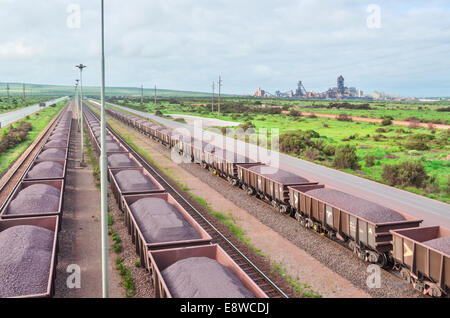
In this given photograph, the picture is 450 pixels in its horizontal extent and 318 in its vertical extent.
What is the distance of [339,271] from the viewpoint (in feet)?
44.3

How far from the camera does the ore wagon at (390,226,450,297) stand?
10805mm

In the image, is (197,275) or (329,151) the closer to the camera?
(197,275)

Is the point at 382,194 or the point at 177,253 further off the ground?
the point at 177,253

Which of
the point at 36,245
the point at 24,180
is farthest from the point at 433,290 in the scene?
the point at 24,180

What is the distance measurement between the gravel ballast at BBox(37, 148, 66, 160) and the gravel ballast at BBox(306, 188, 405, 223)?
68.8ft

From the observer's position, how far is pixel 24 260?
10477 mm

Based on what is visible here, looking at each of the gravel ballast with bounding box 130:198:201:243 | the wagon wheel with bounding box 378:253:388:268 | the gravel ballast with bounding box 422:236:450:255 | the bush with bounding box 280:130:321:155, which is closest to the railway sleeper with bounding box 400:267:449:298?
the wagon wheel with bounding box 378:253:388:268

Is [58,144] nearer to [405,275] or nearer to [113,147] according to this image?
[113,147]

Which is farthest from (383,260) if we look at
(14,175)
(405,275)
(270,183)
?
(14,175)

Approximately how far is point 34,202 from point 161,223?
270 inches

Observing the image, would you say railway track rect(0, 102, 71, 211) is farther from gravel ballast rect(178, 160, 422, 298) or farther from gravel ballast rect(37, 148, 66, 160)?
gravel ballast rect(178, 160, 422, 298)

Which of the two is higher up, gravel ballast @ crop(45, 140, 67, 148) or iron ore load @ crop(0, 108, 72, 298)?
gravel ballast @ crop(45, 140, 67, 148)
